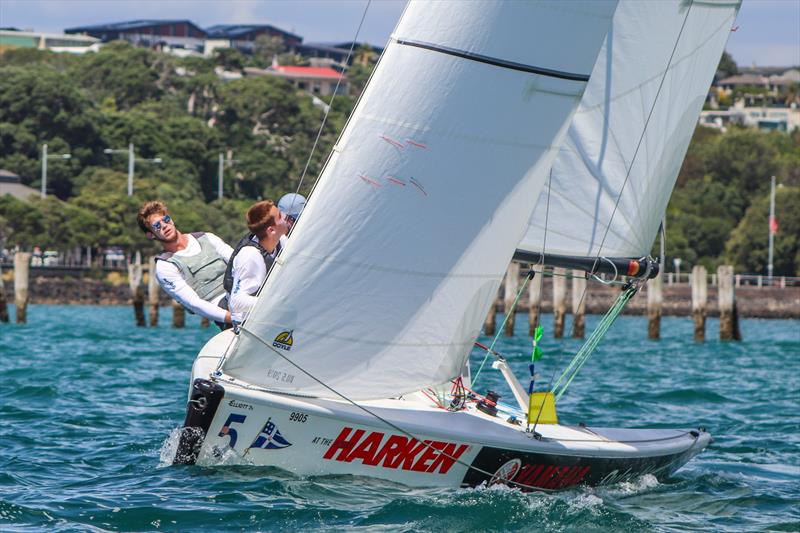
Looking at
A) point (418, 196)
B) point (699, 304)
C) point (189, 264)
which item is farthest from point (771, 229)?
point (418, 196)

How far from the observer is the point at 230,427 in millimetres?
8734

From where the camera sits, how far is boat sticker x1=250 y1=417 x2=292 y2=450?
8695 millimetres

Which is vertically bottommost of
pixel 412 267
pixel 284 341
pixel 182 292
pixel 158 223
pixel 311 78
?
pixel 284 341

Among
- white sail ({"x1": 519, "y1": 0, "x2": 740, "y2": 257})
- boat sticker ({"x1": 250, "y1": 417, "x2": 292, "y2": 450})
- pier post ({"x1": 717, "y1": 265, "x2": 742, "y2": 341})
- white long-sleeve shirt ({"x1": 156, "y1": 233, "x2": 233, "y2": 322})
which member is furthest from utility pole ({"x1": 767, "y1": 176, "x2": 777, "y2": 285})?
boat sticker ({"x1": 250, "y1": 417, "x2": 292, "y2": 450})

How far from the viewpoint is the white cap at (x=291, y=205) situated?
990 centimetres

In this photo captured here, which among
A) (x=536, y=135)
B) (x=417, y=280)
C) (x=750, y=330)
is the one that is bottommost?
(x=750, y=330)

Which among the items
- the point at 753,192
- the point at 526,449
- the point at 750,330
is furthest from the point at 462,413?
the point at 753,192

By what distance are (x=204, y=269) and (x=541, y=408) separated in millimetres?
2628

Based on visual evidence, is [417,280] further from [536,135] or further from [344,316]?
[536,135]

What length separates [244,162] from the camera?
290 ft

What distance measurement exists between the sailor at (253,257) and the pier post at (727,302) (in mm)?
23271

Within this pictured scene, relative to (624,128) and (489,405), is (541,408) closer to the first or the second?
(489,405)

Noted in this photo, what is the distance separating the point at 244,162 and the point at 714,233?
103 feet

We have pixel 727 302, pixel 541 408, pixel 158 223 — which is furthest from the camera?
pixel 727 302
